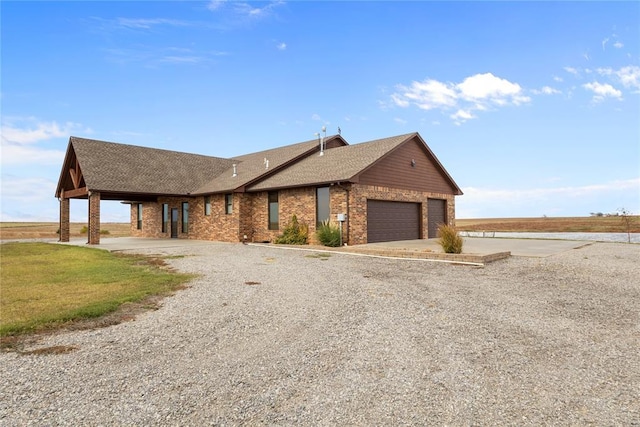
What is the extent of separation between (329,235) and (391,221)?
4.55 m

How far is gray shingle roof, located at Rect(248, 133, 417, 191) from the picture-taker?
1795 cm

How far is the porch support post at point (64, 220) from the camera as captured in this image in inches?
985

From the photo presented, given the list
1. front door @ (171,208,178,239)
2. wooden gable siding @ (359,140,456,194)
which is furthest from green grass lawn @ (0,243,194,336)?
front door @ (171,208,178,239)

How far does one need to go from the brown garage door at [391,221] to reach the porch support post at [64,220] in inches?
843

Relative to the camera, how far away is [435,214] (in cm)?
2347

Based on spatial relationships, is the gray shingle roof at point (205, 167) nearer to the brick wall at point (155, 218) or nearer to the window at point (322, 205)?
the window at point (322, 205)

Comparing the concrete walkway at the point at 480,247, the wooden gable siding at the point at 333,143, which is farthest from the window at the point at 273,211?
the wooden gable siding at the point at 333,143

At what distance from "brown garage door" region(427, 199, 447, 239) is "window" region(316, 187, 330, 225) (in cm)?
781

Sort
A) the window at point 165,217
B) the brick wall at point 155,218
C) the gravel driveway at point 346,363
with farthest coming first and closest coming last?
the window at point 165,217, the brick wall at point 155,218, the gravel driveway at point 346,363

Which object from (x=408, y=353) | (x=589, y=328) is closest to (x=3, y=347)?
(x=408, y=353)

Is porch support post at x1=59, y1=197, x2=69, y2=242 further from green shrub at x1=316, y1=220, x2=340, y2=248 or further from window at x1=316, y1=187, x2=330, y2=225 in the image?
green shrub at x1=316, y1=220, x2=340, y2=248

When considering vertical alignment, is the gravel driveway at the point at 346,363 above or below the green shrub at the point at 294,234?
below

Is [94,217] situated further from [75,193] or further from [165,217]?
[165,217]

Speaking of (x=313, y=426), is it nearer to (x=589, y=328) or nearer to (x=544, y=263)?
(x=589, y=328)
